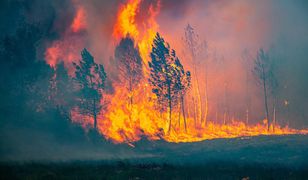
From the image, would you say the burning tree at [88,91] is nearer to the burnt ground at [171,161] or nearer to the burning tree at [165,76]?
the burnt ground at [171,161]

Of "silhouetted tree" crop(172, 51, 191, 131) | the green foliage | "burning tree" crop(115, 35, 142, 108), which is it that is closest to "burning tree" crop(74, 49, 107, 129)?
"burning tree" crop(115, 35, 142, 108)

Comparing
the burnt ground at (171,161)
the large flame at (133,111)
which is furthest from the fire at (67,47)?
the burnt ground at (171,161)

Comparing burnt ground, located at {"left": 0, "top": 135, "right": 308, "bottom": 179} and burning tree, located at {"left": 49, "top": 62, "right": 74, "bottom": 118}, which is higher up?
burning tree, located at {"left": 49, "top": 62, "right": 74, "bottom": 118}

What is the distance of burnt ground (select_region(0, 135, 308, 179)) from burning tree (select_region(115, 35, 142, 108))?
14925 millimetres

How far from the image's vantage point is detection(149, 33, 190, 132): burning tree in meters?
69.3

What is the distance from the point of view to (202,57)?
8344 cm

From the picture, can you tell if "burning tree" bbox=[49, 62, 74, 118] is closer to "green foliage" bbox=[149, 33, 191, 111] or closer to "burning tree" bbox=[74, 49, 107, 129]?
"burning tree" bbox=[74, 49, 107, 129]

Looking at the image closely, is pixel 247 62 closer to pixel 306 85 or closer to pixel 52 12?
pixel 306 85

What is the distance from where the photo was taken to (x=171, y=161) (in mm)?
43094

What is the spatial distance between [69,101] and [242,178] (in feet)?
162

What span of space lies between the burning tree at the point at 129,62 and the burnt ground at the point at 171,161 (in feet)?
49.0

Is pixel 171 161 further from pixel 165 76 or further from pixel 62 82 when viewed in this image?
pixel 62 82

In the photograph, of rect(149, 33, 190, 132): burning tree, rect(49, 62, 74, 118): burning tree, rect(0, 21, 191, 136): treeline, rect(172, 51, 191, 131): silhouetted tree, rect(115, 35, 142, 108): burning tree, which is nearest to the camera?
rect(0, 21, 191, 136): treeline

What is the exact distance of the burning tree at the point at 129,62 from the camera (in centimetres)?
7356
